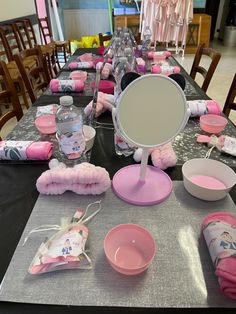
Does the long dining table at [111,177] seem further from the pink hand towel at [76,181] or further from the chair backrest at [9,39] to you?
the chair backrest at [9,39]

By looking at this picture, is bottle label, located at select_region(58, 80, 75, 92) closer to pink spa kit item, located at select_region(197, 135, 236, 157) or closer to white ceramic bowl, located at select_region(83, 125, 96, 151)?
white ceramic bowl, located at select_region(83, 125, 96, 151)

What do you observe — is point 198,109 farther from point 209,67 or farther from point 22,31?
point 22,31

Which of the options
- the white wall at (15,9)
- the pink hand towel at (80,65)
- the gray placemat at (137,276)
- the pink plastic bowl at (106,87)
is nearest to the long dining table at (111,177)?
the gray placemat at (137,276)

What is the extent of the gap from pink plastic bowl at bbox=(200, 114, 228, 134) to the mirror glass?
0.45 m

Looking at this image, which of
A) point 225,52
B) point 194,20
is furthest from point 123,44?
point 225,52

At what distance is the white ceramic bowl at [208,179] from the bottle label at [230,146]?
0.54ft

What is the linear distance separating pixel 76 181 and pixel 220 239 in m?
0.41

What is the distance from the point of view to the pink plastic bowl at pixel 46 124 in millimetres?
1062

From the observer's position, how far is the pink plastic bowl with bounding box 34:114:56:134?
1.06 meters

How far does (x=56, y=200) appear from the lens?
726 millimetres

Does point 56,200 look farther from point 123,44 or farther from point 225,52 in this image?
point 225,52

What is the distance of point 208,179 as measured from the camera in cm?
78

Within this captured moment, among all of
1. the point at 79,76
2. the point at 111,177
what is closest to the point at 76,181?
the point at 111,177

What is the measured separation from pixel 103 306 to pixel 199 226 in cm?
31
